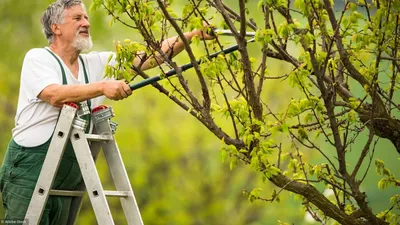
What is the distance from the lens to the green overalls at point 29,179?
4895 mm

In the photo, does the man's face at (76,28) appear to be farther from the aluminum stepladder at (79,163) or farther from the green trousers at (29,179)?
the green trousers at (29,179)

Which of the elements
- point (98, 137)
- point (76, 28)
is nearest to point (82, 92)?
point (98, 137)

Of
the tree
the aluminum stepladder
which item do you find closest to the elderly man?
the aluminum stepladder

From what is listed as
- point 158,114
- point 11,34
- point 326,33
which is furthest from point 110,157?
point 11,34

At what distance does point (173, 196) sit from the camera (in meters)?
23.0

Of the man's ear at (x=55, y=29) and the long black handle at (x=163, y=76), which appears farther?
the man's ear at (x=55, y=29)

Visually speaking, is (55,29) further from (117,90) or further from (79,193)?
(79,193)

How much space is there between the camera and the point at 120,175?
197 inches

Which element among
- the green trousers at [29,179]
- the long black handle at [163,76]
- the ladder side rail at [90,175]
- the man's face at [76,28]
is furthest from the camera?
the man's face at [76,28]

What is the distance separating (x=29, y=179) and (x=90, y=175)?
381mm

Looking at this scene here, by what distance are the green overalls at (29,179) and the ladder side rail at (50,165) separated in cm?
14

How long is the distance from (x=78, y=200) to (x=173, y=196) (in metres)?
18.0

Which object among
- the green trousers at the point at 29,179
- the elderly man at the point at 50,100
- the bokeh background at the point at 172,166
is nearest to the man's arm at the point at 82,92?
the elderly man at the point at 50,100

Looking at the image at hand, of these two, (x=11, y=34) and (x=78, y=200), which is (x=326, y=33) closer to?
(x=78, y=200)
